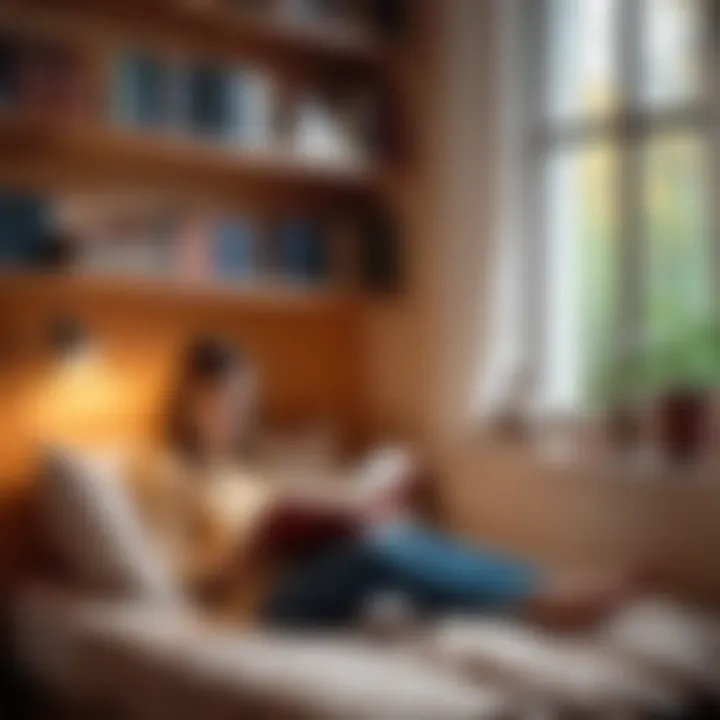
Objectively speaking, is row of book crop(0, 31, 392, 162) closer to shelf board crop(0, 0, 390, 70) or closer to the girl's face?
shelf board crop(0, 0, 390, 70)

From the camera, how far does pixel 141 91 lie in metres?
3.53

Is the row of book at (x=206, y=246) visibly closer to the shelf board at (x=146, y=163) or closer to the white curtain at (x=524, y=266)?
the shelf board at (x=146, y=163)

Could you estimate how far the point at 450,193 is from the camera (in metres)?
3.91

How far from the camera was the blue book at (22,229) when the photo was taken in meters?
3.28

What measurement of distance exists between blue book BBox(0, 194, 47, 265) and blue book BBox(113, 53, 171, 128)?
1.06ft

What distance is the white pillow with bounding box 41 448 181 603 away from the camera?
3.05 metres

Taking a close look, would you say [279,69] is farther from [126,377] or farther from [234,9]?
[126,377]

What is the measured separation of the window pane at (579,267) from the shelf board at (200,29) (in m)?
0.65

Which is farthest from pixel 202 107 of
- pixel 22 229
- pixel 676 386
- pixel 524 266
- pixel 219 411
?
pixel 676 386

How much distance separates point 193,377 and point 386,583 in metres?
1.00

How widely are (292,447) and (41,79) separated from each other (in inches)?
45.3

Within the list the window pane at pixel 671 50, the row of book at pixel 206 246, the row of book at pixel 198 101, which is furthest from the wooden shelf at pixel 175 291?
the window pane at pixel 671 50

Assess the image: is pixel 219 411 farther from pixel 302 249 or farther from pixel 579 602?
pixel 579 602

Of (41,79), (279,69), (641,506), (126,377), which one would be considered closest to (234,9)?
(279,69)
